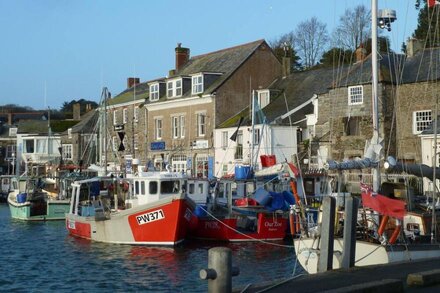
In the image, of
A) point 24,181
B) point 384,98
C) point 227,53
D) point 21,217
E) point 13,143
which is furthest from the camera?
point 13,143

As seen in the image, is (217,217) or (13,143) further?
(13,143)

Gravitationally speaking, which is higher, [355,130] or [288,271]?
[355,130]

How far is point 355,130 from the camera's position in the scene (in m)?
48.7

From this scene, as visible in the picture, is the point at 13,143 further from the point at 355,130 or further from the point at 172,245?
the point at 172,245

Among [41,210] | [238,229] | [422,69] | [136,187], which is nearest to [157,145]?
[41,210]

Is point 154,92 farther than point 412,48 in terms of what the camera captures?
Yes

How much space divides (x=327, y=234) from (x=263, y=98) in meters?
42.4

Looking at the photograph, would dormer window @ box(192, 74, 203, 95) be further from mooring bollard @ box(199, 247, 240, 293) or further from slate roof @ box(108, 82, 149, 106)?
mooring bollard @ box(199, 247, 240, 293)

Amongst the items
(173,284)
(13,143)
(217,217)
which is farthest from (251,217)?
(13,143)

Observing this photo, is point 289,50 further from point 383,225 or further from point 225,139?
point 383,225

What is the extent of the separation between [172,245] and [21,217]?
843 inches

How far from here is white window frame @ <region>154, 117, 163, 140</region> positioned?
63.6 meters

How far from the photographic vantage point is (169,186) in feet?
116

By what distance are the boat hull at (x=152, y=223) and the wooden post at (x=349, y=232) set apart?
1592 cm
